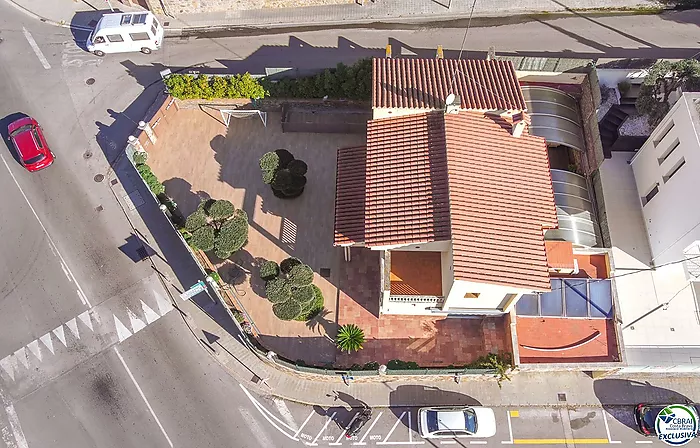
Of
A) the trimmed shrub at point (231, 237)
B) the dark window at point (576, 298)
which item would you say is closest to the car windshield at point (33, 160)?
the trimmed shrub at point (231, 237)

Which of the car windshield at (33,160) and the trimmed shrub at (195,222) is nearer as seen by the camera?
the trimmed shrub at (195,222)

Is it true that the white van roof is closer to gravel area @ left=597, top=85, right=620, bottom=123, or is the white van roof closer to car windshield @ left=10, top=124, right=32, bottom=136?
car windshield @ left=10, top=124, right=32, bottom=136

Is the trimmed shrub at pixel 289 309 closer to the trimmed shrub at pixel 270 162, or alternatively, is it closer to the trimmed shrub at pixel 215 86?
the trimmed shrub at pixel 270 162

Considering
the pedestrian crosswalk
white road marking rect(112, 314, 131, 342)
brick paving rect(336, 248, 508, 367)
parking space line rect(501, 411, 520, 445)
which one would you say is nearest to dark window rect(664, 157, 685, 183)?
brick paving rect(336, 248, 508, 367)

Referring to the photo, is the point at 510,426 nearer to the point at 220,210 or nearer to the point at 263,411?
the point at 263,411

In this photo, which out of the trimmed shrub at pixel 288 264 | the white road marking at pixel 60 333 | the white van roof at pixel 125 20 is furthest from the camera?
the white van roof at pixel 125 20

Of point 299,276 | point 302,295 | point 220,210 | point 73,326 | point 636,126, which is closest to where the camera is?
point 299,276

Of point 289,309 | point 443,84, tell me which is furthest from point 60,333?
point 443,84
